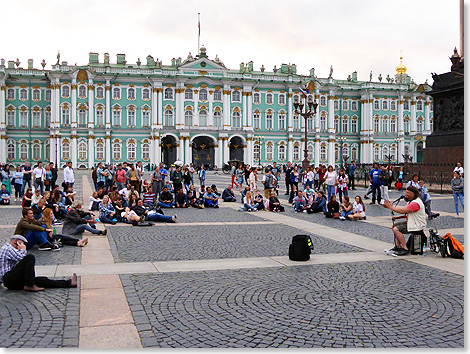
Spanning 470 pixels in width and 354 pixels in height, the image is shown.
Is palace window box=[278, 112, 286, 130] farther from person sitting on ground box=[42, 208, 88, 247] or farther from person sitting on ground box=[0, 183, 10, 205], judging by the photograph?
person sitting on ground box=[42, 208, 88, 247]

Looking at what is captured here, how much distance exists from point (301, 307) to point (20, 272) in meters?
4.15

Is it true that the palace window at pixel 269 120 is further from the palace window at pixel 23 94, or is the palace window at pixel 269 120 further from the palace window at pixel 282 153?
the palace window at pixel 23 94

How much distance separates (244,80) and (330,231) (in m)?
59.7

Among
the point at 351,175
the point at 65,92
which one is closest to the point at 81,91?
the point at 65,92

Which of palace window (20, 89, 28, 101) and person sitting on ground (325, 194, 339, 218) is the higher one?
palace window (20, 89, 28, 101)

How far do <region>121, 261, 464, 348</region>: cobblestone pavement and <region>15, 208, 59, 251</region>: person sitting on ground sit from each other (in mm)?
2928

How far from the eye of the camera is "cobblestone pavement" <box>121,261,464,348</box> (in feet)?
18.5

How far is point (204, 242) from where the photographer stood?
11.9 meters

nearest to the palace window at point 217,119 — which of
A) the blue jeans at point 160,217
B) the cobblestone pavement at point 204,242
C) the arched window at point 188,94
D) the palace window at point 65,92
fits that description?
the arched window at point 188,94

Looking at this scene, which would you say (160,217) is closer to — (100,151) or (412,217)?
(412,217)

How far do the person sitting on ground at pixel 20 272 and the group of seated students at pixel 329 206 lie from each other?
35.0 ft

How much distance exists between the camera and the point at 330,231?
14.0 meters

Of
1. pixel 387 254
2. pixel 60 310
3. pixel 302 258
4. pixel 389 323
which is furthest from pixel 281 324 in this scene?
pixel 387 254

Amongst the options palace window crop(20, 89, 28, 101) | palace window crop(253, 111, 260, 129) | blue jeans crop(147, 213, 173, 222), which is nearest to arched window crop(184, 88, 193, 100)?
palace window crop(253, 111, 260, 129)
